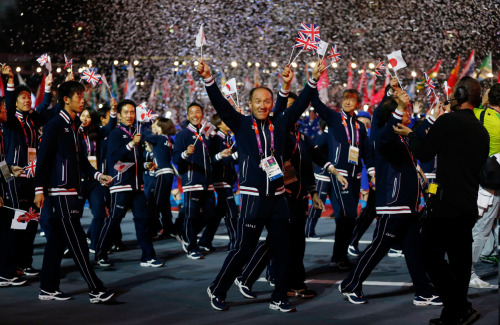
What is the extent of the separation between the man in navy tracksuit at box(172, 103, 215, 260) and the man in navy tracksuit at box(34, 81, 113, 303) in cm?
313

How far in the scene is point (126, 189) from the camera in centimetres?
914

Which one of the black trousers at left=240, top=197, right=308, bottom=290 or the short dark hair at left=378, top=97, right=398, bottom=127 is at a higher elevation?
the short dark hair at left=378, top=97, right=398, bottom=127

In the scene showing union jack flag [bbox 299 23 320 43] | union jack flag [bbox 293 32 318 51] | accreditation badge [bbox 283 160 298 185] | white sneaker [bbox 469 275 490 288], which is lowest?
white sneaker [bbox 469 275 490 288]

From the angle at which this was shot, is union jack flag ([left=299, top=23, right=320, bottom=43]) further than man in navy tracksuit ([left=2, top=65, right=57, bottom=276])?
No

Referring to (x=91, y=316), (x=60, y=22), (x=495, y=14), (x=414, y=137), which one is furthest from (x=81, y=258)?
(x=60, y=22)

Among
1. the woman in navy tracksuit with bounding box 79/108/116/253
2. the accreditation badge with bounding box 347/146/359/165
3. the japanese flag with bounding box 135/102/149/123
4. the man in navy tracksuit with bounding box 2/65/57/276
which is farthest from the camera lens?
the woman in navy tracksuit with bounding box 79/108/116/253

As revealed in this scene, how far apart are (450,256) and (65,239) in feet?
11.8

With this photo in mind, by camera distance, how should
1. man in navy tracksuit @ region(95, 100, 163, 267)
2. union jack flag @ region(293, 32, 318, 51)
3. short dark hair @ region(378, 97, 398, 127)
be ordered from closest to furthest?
short dark hair @ region(378, 97, 398, 127) → union jack flag @ region(293, 32, 318, 51) → man in navy tracksuit @ region(95, 100, 163, 267)

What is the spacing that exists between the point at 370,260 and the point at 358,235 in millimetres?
3551

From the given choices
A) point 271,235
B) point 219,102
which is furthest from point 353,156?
point 219,102

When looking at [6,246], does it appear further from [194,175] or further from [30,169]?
[194,175]

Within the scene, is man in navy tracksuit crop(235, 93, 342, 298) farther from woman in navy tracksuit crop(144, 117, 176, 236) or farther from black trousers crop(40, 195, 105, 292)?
woman in navy tracksuit crop(144, 117, 176, 236)

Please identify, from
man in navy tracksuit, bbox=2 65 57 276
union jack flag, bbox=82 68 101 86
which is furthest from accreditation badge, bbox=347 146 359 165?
man in navy tracksuit, bbox=2 65 57 276

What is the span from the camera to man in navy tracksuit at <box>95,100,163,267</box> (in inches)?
360
